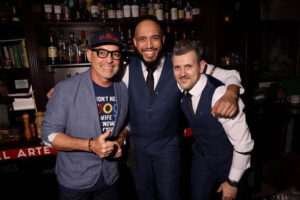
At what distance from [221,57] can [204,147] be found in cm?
181

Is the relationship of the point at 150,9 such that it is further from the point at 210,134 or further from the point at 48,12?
the point at 210,134

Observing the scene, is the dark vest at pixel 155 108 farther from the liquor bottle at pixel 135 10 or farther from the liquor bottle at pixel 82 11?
the liquor bottle at pixel 82 11

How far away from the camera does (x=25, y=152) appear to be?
1893 millimetres

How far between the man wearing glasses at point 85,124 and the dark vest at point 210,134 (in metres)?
0.56

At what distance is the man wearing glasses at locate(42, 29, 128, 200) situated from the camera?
122cm

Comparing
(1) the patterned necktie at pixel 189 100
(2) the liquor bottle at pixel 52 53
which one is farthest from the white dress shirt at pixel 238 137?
(2) the liquor bottle at pixel 52 53

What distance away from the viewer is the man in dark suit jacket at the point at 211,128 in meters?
1.24

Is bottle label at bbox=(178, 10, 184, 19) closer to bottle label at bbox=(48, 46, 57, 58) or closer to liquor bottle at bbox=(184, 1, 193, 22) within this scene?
liquor bottle at bbox=(184, 1, 193, 22)

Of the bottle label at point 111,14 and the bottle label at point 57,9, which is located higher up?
the bottle label at point 57,9

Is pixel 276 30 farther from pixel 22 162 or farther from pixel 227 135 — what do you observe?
pixel 22 162

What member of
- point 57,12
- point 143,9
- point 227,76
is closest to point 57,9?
point 57,12

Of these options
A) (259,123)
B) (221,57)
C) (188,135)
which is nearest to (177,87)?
(188,135)

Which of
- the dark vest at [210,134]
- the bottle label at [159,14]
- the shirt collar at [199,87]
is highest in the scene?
the bottle label at [159,14]

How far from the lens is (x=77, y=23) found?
7.59ft
